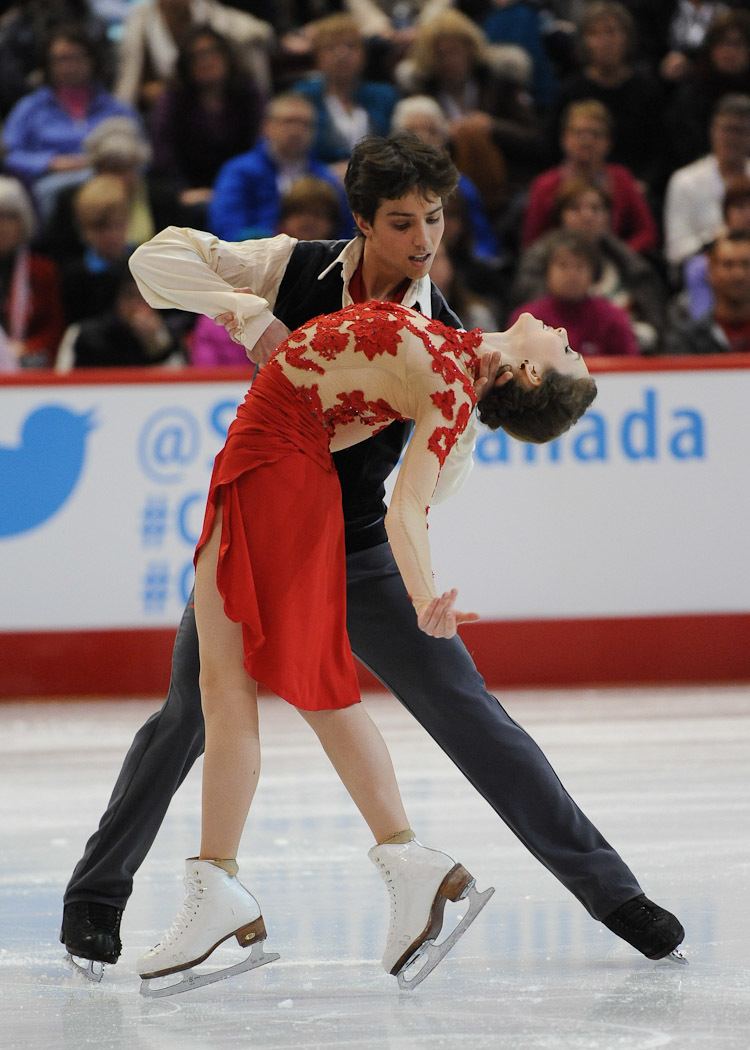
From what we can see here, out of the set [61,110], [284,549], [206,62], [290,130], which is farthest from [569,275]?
[284,549]

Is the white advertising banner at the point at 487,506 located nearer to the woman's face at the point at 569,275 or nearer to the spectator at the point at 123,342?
the spectator at the point at 123,342

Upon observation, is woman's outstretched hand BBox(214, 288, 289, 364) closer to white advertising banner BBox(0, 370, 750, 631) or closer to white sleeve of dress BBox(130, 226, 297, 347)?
white sleeve of dress BBox(130, 226, 297, 347)

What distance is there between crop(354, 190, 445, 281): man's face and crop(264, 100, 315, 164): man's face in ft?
14.5

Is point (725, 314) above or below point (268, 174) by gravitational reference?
below

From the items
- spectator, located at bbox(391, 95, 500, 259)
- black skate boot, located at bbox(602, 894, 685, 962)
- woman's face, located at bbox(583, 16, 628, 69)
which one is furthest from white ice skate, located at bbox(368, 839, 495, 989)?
woman's face, located at bbox(583, 16, 628, 69)

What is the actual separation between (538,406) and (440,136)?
16.1ft

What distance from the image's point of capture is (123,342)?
621 centimetres

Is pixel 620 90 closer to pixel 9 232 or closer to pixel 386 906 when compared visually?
pixel 9 232

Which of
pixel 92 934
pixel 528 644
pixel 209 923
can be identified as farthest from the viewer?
pixel 528 644

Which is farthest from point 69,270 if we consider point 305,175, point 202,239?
point 202,239

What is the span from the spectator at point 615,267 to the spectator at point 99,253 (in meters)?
1.69

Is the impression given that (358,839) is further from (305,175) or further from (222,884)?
(305,175)

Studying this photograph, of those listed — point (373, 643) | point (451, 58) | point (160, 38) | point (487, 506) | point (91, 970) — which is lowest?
point (487, 506)

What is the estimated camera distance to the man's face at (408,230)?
2658 millimetres
